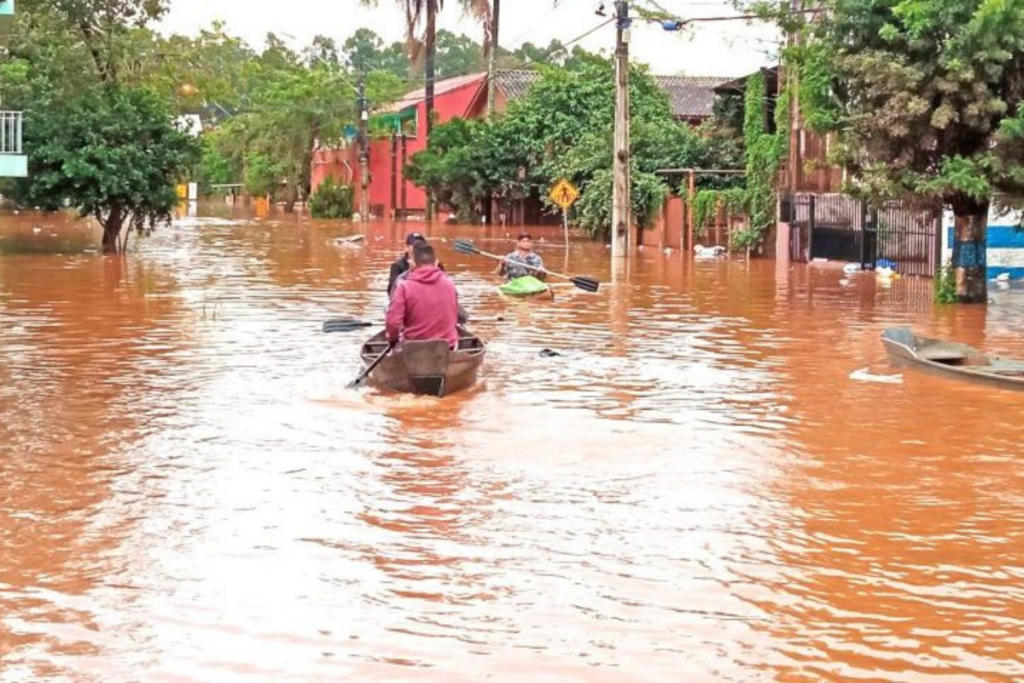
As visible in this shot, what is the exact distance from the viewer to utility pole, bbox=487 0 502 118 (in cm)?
5988

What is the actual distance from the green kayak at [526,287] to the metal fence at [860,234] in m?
7.31

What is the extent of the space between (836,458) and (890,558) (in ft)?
9.92

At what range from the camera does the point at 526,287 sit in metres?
25.3

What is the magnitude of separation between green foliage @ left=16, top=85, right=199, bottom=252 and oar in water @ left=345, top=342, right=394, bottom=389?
22.7m

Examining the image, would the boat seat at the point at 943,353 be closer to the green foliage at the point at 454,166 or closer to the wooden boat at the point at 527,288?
the wooden boat at the point at 527,288

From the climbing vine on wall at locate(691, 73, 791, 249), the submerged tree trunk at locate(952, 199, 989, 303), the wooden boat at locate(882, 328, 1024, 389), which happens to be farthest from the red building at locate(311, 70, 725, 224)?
the wooden boat at locate(882, 328, 1024, 389)

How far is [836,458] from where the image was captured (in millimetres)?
11297

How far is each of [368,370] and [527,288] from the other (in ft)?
37.0

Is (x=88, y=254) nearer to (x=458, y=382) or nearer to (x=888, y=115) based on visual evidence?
(x=888, y=115)

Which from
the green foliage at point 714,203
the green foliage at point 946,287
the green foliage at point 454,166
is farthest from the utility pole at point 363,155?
the green foliage at point 946,287

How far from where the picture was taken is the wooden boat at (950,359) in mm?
14734

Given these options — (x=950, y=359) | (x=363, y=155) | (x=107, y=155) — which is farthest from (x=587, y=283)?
(x=363, y=155)

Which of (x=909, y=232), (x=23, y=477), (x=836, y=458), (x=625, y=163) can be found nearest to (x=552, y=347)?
(x=836, y=458)

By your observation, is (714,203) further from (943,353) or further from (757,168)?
(943,353)
